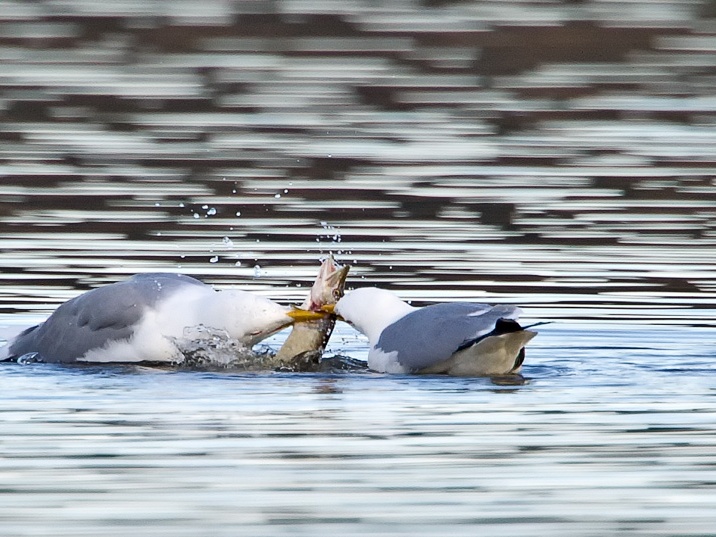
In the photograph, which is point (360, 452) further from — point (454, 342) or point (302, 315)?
point (302, 315)

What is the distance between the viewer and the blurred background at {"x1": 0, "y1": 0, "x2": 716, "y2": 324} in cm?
1180

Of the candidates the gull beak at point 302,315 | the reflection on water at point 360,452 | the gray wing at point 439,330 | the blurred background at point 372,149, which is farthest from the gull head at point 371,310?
the blurred background at point 372,149

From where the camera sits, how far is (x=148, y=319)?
9359 mm

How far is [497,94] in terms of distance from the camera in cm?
1839

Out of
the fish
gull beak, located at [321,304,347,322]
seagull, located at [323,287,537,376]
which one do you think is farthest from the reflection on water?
gull beak, located at [321,304,347,322]

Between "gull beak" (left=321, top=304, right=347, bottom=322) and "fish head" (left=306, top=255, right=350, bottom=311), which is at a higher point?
"fish head" (left=306, top=255, right=350, bottom=311)

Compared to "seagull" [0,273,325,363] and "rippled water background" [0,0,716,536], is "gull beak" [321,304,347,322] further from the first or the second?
"rippled water background" [0,0,716,536]

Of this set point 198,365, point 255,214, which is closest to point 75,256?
point 255,214

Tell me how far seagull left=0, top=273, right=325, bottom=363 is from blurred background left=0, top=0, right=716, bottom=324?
1.36 m

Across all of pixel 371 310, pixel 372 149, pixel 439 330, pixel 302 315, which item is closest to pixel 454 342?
pixel 439 330

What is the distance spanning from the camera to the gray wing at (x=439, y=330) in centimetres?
859

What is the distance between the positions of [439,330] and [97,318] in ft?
5.85

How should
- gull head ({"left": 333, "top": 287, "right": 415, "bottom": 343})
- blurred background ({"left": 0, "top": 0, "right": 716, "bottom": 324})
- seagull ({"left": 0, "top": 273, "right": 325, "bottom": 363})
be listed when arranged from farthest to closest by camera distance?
blurred background ({"left": 0, "top": 0, "right": 716, "bottom": 324}) → gull head ({"left": 333, "top": 287, "right": 415, "bottom": 343}) → seagull ({"left": 0, "top": 273, "right": 325, "bottom": 363})

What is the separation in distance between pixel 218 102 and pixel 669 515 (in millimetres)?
12221
